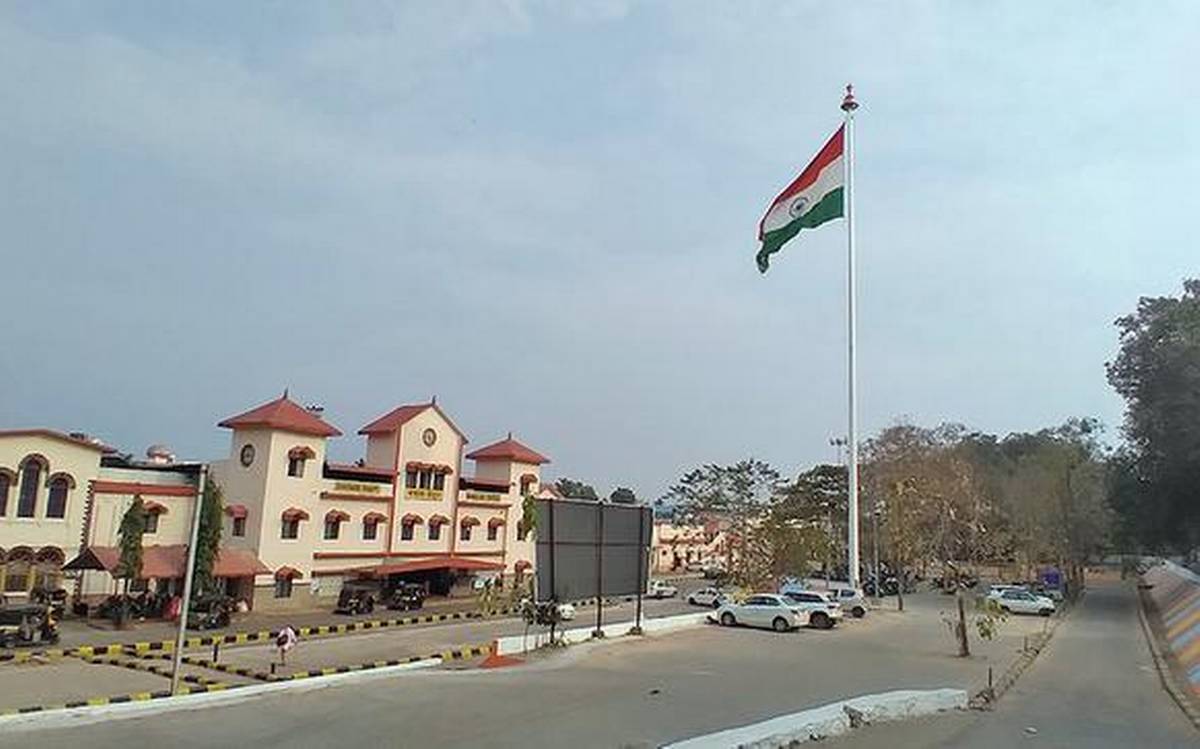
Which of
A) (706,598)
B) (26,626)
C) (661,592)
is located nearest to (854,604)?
(706,598)

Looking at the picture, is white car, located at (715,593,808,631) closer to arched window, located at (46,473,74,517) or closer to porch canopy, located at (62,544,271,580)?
porch canopy, located at (62,544,271,580)

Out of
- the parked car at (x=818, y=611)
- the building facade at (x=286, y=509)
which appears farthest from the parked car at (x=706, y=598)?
the parked car at (x=818, y=611)

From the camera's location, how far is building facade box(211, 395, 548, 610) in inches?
1427

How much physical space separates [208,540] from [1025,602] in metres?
35.3

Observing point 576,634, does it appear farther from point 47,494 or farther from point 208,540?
point 47,494

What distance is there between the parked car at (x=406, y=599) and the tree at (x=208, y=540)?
27.3 feet

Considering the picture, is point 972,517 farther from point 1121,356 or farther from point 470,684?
point 470,684

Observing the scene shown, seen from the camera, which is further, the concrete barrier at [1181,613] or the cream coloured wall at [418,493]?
the cream coloured wall at [418,493]

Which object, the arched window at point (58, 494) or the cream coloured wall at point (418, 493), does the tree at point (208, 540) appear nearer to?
the arched window at point (58, 494)

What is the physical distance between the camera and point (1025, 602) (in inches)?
1670

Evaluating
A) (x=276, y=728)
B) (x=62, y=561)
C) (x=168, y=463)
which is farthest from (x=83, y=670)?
(x=168, y=463)

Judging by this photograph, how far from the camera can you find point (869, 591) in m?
55.2

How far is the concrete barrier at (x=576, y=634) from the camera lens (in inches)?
855

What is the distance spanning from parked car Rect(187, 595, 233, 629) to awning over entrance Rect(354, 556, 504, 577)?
28.8ft
